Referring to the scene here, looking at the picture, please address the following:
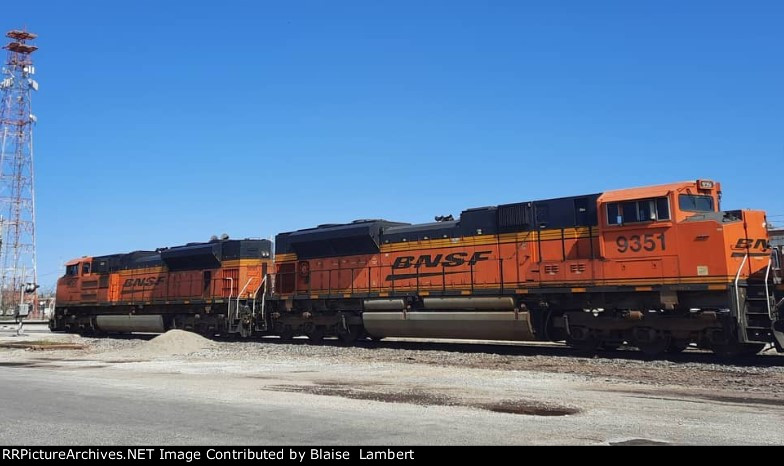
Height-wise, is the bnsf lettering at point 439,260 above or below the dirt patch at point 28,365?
above

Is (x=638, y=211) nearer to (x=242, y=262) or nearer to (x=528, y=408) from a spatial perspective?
(x=528, y=408)

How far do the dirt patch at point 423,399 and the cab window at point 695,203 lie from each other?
7868mm

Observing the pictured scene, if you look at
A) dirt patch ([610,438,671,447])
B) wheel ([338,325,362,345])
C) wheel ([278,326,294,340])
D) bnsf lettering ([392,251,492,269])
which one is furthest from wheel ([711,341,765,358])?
wheel ([278,326,294,340])

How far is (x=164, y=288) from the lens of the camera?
27.3 metres

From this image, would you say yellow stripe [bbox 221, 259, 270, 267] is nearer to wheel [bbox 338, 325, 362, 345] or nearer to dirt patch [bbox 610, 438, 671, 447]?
wheel [bbox 338, 325, 362, 345]

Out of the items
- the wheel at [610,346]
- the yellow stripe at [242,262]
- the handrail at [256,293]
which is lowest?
the wheel at [610,346]

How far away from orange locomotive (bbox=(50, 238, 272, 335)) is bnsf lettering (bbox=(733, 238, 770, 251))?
54.4ft

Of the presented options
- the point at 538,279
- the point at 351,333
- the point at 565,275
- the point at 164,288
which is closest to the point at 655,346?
the point at 565,275

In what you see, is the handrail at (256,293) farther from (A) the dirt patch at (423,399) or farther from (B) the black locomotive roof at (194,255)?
(A) the dirt patch at (423,399)

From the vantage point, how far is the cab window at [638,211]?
1428 cm

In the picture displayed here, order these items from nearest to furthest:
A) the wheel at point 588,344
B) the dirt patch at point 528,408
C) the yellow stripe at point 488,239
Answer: the dirt patch at point 528,408
the wheel at point 588,344
the yellow stripe at point 488,239

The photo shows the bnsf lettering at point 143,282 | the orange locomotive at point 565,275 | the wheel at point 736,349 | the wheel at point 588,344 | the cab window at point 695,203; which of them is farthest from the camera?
the bnsf lettering at point 143,282

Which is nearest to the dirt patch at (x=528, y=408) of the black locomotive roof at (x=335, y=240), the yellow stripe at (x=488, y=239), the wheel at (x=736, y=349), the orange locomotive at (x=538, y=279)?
the orange locomotive at (x=538, y=279)

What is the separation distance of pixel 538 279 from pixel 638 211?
10.2 ft
